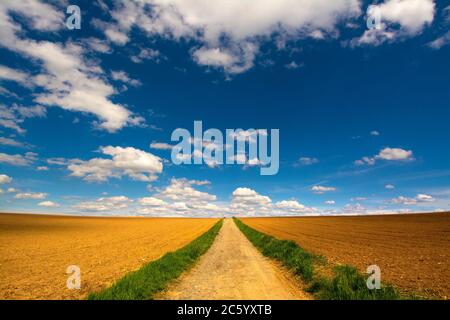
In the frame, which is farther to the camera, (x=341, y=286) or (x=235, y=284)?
(x=235, y=284)

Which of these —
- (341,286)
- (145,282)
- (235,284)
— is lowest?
(235,284)

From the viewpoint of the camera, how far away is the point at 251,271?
15.2 metres

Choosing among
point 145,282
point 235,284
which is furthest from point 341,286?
point 145,282

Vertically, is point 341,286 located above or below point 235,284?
above

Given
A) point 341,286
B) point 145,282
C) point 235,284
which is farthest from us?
point 235,284

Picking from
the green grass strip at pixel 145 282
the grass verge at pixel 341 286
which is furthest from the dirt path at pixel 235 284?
the grass verge at pixel 341 286

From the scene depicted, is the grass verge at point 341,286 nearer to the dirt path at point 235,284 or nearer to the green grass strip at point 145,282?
the dirt path at point 235,284

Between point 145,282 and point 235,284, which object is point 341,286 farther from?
point 145,282

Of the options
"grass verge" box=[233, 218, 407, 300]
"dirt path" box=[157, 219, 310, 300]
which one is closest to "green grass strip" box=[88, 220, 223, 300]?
"dirt path" box=[157, 219, 310, 300]
